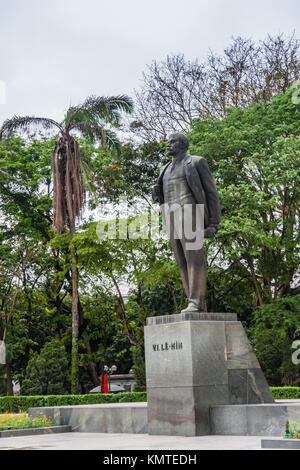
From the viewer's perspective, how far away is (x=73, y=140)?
24078 mm

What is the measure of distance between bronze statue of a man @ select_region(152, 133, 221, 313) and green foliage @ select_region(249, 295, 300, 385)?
455 inches

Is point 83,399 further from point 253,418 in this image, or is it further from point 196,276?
point 253,418

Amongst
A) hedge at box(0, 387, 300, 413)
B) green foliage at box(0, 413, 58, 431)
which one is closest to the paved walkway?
green foliage at box(0, 413, 58, 431)

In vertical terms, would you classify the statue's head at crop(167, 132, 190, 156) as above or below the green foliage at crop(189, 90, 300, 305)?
below

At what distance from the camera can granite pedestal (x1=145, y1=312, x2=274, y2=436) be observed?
920 cm

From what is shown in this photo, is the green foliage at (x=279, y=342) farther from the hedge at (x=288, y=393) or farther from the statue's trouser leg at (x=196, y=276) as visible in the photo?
the statue's trouser leg at (x=196, y=276)

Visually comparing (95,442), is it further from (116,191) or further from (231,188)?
(116,191)

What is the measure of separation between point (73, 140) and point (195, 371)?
52.9ft

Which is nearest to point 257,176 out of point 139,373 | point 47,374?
point 139,373

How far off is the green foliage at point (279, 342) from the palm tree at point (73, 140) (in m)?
6.82

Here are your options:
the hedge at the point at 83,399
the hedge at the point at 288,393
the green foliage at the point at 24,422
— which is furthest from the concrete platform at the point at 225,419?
the hedge at the point at 83,399

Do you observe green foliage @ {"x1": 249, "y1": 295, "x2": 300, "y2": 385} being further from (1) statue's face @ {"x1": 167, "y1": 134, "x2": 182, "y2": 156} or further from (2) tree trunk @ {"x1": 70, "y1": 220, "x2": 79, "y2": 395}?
(1) statue's face @ {"x1": 167, "y1": 134, "x2": 182, "y2": 156}

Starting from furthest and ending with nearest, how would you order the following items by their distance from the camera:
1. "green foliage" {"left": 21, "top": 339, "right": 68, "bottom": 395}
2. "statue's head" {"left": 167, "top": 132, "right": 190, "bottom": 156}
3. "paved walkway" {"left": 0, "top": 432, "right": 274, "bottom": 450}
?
"green foliage" {"left": 21, "top": 339, "right": 68, "bottom": 395}
"statue's head" {"left": 167, "top": 132, "right": 190, "bottom": 156}
"paved walkway" {"left": 0, "top": 432, "right": 274, "bottom": 450}
